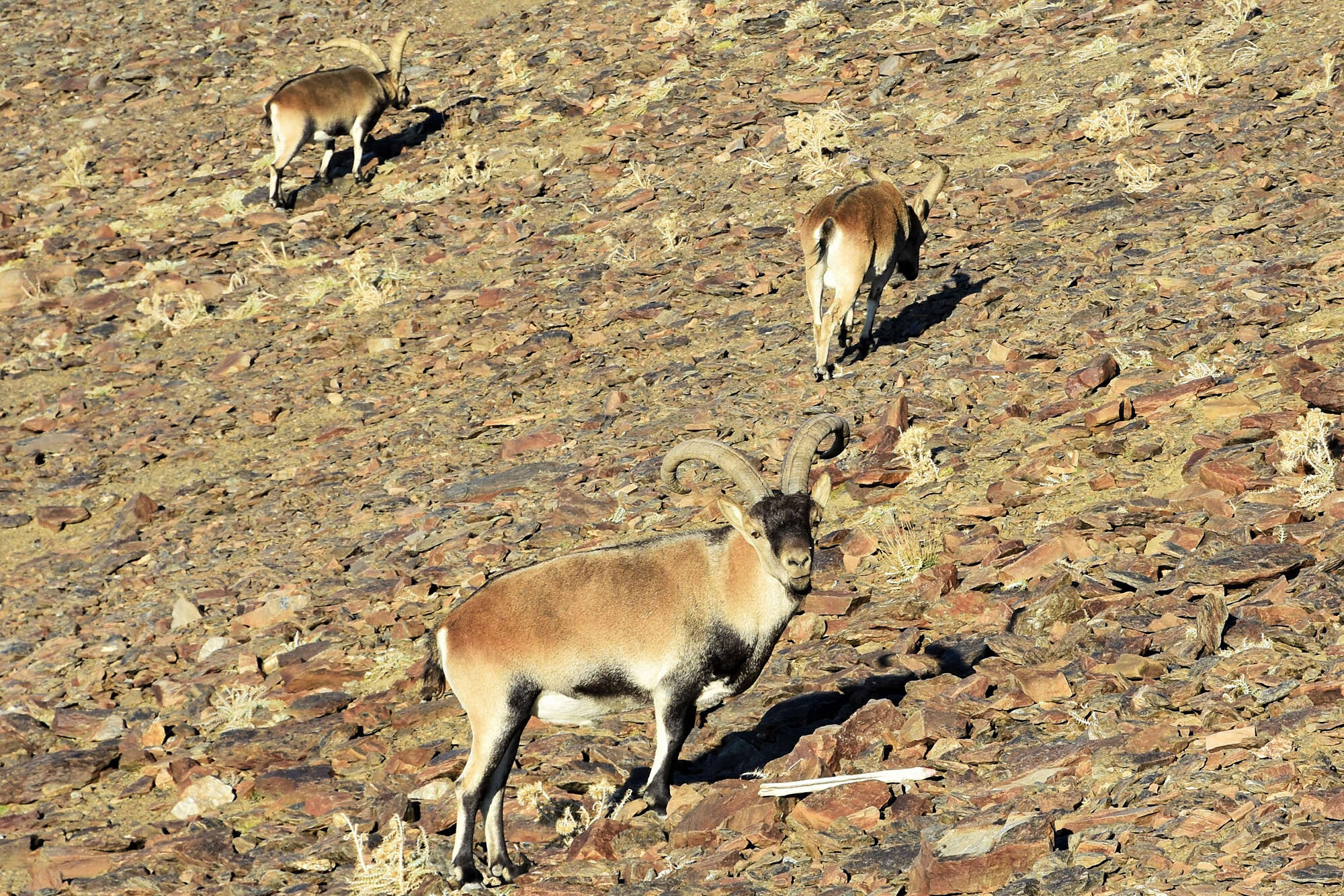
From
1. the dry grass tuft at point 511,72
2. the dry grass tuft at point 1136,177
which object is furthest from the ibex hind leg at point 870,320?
the dry grass tuft at point 511,72

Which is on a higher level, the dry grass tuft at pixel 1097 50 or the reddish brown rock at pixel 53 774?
the reddish brown rock at pixel 53 774

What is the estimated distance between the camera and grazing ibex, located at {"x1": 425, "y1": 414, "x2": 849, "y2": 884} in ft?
23.4

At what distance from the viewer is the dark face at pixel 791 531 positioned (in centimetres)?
704

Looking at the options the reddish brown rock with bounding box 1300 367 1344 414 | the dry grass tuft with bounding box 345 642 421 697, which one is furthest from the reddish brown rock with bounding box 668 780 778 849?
the reddish brown rock with bounding box 1300 367 1344 414

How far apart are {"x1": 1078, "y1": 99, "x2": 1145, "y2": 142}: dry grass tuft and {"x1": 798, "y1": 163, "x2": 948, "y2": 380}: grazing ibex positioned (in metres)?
3.89

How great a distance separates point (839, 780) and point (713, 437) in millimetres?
5738

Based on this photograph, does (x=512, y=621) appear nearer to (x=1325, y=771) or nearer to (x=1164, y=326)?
(x=1325, y=771)

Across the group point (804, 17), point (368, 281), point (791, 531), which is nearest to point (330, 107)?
point (368, 281)

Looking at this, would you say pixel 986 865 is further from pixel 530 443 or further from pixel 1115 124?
pixel 1115 124

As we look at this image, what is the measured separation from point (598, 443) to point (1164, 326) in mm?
5166

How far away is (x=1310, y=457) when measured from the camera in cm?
850

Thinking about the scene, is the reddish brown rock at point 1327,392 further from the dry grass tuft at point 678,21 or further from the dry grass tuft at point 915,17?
the dry grass tuft at point 678,21

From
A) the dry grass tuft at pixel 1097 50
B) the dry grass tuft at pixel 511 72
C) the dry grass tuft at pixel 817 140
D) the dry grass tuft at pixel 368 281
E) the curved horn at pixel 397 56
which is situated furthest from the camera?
the dry grass tuft at pixel 511 72

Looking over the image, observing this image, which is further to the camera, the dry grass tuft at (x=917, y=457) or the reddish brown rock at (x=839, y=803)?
the dry grass tuft at (x=917, y=457)
